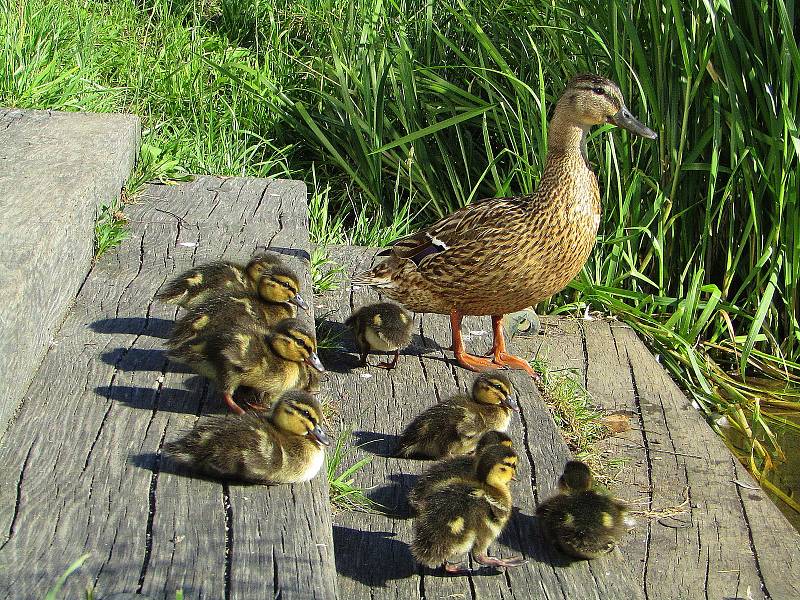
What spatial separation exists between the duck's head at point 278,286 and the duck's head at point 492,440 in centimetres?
105

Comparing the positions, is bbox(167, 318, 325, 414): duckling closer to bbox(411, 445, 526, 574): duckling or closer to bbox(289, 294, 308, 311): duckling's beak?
bbox(289, 294, 308, 311): duckling's beak

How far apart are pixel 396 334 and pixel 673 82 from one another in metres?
2.97

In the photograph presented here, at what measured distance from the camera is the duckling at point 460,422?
4.73 meters

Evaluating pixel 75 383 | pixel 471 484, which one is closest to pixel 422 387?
pixel 471 484

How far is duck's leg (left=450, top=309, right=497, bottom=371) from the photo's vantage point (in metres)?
5.74

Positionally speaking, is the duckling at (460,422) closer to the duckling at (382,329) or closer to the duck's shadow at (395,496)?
the duck's shadow at (395,496)

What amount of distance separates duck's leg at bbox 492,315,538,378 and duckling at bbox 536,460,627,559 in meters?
1.50

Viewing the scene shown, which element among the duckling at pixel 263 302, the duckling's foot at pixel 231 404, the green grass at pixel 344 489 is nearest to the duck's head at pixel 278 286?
the duckling at pixel 263 302

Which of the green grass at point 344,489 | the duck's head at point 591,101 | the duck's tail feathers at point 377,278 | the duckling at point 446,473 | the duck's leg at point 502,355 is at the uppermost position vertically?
the duck's head at point 591,101

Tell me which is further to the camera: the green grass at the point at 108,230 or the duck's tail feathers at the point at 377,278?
the duck's tail feathers at the point at 377,278

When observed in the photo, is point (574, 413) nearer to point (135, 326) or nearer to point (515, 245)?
point (515, 245)

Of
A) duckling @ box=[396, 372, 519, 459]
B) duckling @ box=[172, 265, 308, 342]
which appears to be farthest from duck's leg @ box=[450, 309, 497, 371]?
duckling @ box=[172, 265, 308, 342]

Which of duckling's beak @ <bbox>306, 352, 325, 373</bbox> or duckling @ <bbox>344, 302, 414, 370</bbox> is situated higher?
duckling's beak @ <bbox>306, 352, 325, 373</bbox>

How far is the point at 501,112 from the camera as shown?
8.09 m
